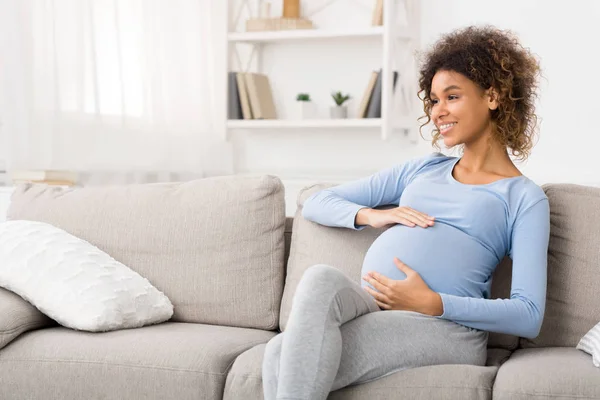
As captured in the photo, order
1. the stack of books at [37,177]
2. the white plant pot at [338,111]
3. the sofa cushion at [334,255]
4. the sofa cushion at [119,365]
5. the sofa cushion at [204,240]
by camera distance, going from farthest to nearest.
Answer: the white plant pot at [338,111]
the stack of books at [37,177]
the sofa cushion at [204,240]
the sofa cushion at [334,255]
the sofa cushion at [119,365]

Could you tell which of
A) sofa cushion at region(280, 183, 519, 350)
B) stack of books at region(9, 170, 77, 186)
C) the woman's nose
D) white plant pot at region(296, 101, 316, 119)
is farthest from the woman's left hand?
white plant pot at region(296, 101, 316, 119)

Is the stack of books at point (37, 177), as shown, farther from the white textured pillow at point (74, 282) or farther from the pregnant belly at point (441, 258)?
the pregnant belly at point (441, 258)

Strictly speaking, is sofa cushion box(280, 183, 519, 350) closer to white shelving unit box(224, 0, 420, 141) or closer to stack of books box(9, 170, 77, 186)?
stack of books box(9, 170, 77, 186)

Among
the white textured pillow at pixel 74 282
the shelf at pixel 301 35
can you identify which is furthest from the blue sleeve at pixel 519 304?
the shelf at pixel 301 35

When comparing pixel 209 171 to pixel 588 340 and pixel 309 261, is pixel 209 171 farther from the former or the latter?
pixel 588 340

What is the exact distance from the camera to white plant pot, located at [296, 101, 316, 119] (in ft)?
13.9

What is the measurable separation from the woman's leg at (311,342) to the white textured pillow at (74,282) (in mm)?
560

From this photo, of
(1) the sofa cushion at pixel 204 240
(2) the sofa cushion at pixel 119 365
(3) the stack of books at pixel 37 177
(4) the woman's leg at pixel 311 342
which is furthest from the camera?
(3) the stack of books at pixel 37 177

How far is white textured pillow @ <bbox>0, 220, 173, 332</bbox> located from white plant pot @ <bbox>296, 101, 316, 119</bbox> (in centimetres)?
201

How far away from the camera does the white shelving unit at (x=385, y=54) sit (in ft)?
12.8

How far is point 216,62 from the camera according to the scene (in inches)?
171

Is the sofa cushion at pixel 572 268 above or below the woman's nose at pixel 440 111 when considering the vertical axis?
below

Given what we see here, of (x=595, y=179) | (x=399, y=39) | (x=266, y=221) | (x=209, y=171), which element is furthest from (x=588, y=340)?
(x=209, y=171)

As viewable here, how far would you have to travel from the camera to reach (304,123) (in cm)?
414
